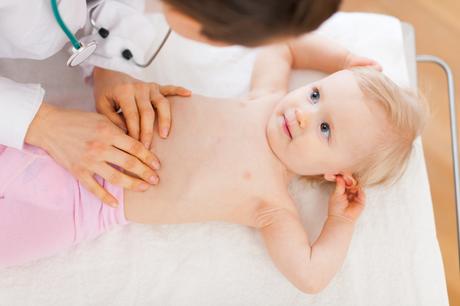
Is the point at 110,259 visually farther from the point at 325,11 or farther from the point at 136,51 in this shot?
the point at 325,11

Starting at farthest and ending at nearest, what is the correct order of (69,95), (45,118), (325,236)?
(69,95), (325,236), (45,118)

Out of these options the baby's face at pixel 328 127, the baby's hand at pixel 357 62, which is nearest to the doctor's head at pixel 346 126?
the baby's face at pixel 328 127

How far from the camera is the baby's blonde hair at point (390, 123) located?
113 centimetres

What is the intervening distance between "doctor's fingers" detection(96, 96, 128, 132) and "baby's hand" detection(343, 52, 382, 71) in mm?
585

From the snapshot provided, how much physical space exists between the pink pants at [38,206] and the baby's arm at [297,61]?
0.46 meters

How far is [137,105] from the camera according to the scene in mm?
1097

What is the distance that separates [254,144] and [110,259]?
0.41 metres

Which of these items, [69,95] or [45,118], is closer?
[45,118]

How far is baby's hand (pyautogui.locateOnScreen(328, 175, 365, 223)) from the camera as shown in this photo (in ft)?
3.89

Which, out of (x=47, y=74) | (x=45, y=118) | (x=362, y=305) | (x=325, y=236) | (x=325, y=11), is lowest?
(x=362, y=305)

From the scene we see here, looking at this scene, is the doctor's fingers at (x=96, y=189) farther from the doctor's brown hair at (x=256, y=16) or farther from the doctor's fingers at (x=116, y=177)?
the doctor's brown hair at (x=256, y=16)

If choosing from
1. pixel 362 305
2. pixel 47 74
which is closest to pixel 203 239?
pixel 362 305

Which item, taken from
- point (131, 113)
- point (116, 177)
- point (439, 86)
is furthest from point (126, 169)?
point (439, 86)

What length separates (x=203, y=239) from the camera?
48.6 inches
